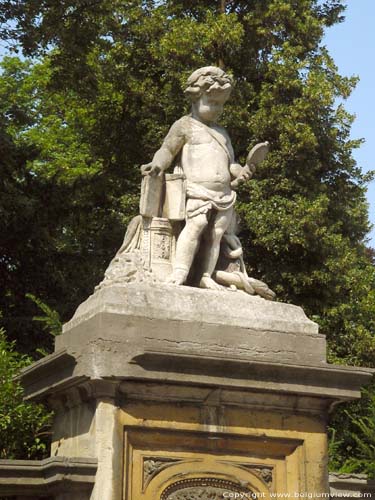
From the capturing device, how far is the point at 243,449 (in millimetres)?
8117

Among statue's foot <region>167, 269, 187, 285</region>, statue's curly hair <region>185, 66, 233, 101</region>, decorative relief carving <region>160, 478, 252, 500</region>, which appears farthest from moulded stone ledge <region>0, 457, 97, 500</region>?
statue's curly hair <region>185, 66, 233, 101</region>

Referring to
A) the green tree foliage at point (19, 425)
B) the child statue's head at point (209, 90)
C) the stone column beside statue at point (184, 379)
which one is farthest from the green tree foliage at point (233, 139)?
the stone column beside statue at point (184, 379)

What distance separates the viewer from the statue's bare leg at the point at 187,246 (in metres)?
8.62

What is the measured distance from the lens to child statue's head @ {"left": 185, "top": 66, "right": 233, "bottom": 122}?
367 inches

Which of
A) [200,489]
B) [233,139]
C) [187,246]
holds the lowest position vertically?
[200,489]

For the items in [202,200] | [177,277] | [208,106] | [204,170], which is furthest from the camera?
[208,106]

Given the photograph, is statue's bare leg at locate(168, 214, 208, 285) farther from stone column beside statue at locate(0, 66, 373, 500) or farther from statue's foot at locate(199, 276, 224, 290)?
statue's foot at locate(199, 276, 224, 290)

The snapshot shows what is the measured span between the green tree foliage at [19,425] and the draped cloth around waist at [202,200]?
396cm

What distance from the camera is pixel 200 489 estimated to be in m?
7.84

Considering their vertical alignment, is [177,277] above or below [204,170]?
below

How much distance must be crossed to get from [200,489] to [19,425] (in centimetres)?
448

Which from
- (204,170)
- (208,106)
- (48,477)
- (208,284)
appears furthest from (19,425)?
(208,106)

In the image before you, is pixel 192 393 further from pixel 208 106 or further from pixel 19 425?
pixel 19 425

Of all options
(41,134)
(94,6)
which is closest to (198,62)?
(94,6)
